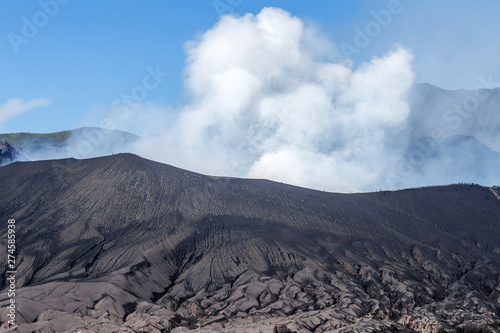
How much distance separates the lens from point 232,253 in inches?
3863

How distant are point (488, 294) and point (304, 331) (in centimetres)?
4710

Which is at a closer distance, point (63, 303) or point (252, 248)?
point (63, 303)

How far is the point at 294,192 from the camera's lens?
130500 mm

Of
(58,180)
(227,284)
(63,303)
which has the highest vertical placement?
(58,180)

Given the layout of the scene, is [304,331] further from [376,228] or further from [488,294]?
[376,228]

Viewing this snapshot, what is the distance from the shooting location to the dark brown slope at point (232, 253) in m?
77.7

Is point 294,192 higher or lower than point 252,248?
higher

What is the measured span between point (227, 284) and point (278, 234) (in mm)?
23385

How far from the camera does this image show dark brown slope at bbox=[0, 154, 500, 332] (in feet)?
255

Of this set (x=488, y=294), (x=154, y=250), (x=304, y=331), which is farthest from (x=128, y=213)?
(x=488, y=294)

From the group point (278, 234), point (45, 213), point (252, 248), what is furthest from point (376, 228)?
point (45, 213)

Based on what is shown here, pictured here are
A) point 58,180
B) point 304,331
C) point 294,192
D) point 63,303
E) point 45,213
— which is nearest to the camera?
point 304,331

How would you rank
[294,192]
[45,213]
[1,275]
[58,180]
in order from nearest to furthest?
[1,275] → [45,213] → [58,180] → [294,192]

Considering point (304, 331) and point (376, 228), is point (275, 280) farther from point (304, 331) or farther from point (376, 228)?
point (376, 228)
